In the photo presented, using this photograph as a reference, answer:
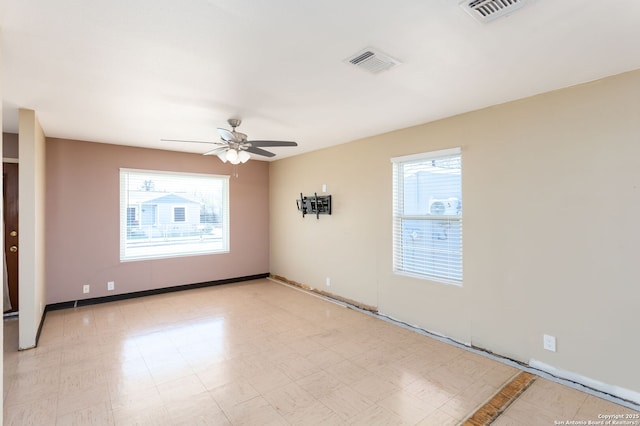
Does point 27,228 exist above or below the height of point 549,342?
above

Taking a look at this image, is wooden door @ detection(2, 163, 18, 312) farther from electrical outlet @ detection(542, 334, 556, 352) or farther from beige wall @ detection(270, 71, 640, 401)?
electrical outlet @ detection(542, 334, 556, 352)

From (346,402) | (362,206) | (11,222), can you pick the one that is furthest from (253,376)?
(11,222)

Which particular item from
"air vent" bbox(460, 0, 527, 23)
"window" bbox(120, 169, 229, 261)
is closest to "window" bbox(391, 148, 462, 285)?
"air vent" bbox(460, 0, 527, 23)

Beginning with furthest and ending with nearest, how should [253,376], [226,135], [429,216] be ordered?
[429,216] < [226,135] < [253,376]

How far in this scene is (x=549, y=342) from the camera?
2875 millimetres

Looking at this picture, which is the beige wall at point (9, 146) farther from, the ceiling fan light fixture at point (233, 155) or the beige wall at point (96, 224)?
the ceiling fan light fixture at point (233, 155)

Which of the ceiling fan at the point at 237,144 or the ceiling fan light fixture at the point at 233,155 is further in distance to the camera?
the ceiling fan light fixture at the point at 233,155

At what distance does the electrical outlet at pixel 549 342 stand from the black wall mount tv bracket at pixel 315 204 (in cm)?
324

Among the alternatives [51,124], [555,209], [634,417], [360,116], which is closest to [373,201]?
[360,116]

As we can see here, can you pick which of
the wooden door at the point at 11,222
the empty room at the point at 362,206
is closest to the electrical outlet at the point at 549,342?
the empty room at the point at 362,206

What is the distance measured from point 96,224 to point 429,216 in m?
4.94

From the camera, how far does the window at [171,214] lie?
528 cm

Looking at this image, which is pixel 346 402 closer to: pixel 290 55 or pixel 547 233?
pixel 547 233

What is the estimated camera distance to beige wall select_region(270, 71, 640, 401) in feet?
8.24
